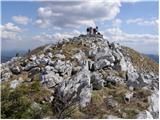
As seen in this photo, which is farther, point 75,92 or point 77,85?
point 77,85

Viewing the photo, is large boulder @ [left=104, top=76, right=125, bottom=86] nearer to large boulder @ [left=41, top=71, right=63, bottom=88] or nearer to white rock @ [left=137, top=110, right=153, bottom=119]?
large boulder @ [left=41, top=71, right=63, bottom=88]

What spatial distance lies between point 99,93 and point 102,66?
4.26 metres

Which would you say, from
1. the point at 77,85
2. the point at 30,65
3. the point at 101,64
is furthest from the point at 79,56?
the point at 77,85

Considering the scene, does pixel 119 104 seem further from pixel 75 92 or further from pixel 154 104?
pixel 75 92

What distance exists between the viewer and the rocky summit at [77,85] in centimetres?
1362

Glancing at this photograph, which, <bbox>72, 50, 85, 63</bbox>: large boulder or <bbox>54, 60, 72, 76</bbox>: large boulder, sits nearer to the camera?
<bbox>54, 60, 72, 76</bbox>: large boulder

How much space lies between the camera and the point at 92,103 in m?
15.7

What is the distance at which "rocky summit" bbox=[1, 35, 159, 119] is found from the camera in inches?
536

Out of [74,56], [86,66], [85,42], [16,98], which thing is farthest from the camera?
[85,42]

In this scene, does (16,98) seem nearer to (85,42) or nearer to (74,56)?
(74,56)

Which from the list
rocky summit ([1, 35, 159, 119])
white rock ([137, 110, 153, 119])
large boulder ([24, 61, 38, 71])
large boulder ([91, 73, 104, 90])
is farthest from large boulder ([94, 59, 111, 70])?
white rock ([137, 110, 153, 119])

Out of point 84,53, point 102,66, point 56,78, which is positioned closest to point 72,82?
point 56,78

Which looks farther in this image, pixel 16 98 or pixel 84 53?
pixel 84 53

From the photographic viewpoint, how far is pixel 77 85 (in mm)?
15688
